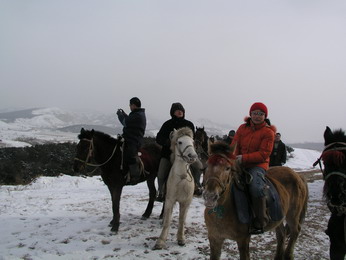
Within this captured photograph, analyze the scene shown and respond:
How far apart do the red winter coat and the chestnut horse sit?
30.0 inches

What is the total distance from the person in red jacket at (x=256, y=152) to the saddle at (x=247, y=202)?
0.09 m

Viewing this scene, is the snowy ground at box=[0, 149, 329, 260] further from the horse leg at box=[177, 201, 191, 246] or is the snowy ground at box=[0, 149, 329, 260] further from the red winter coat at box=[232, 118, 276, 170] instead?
the red winter coat at box=[232, 118, 276, 170]

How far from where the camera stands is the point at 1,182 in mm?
14258

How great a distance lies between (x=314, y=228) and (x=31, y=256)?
642cm

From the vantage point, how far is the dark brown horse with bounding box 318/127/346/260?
3271mm

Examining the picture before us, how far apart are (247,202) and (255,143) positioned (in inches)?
35.7

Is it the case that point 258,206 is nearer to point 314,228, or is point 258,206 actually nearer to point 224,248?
point 224,248

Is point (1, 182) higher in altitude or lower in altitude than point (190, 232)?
lower

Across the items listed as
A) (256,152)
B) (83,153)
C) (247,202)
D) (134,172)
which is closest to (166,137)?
(134,172)

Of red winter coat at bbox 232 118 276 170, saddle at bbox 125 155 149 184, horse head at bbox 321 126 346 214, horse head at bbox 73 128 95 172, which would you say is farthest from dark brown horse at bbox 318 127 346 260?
horse head at bbox 73 128 95 172

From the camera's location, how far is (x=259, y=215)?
11.0 ft

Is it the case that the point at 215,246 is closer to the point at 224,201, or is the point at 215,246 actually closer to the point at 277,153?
the point at 224,201

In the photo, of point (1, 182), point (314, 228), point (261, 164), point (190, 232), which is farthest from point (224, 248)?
point (1, 182)

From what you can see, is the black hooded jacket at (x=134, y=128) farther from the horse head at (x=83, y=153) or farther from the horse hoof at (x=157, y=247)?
the horse hoof at (x=157, y=247)
